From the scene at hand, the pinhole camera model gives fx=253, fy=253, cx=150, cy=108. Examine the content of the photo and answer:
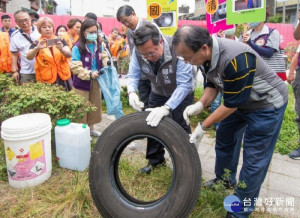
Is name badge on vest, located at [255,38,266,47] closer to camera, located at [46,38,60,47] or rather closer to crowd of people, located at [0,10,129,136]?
crowd of people, located at [0,10,129,136]

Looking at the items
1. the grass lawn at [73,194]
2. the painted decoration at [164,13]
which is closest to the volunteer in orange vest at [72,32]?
the painted decoration at [164,13]

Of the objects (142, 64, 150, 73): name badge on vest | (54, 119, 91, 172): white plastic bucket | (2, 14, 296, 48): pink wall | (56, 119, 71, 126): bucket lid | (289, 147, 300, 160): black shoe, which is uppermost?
(2, 14, 296, 48): pink wall

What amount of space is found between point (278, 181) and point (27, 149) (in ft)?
9.42

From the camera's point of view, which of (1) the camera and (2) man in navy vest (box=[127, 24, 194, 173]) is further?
(1) the camera

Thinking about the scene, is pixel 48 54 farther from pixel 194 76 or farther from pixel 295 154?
pixel 295 154

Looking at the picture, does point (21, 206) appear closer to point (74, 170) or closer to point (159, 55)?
point (74, 170)

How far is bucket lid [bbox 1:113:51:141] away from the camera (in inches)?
100

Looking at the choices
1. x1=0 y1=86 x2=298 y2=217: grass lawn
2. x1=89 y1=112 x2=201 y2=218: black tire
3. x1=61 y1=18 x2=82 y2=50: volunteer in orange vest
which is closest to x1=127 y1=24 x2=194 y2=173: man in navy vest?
x1=89 y1=112 x2=201 y2=218: black tire

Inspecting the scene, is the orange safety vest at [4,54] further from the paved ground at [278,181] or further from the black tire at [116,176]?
the black tire at [116,176]

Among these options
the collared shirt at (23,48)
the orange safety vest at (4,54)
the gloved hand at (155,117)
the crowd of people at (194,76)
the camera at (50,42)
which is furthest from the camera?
the orange safety vest at (4,54)

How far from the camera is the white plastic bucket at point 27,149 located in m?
2.57

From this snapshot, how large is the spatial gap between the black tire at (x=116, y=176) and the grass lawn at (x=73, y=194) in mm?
402

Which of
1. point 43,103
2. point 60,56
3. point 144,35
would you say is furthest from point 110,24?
point 144,35

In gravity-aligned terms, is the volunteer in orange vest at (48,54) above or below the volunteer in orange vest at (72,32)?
below
